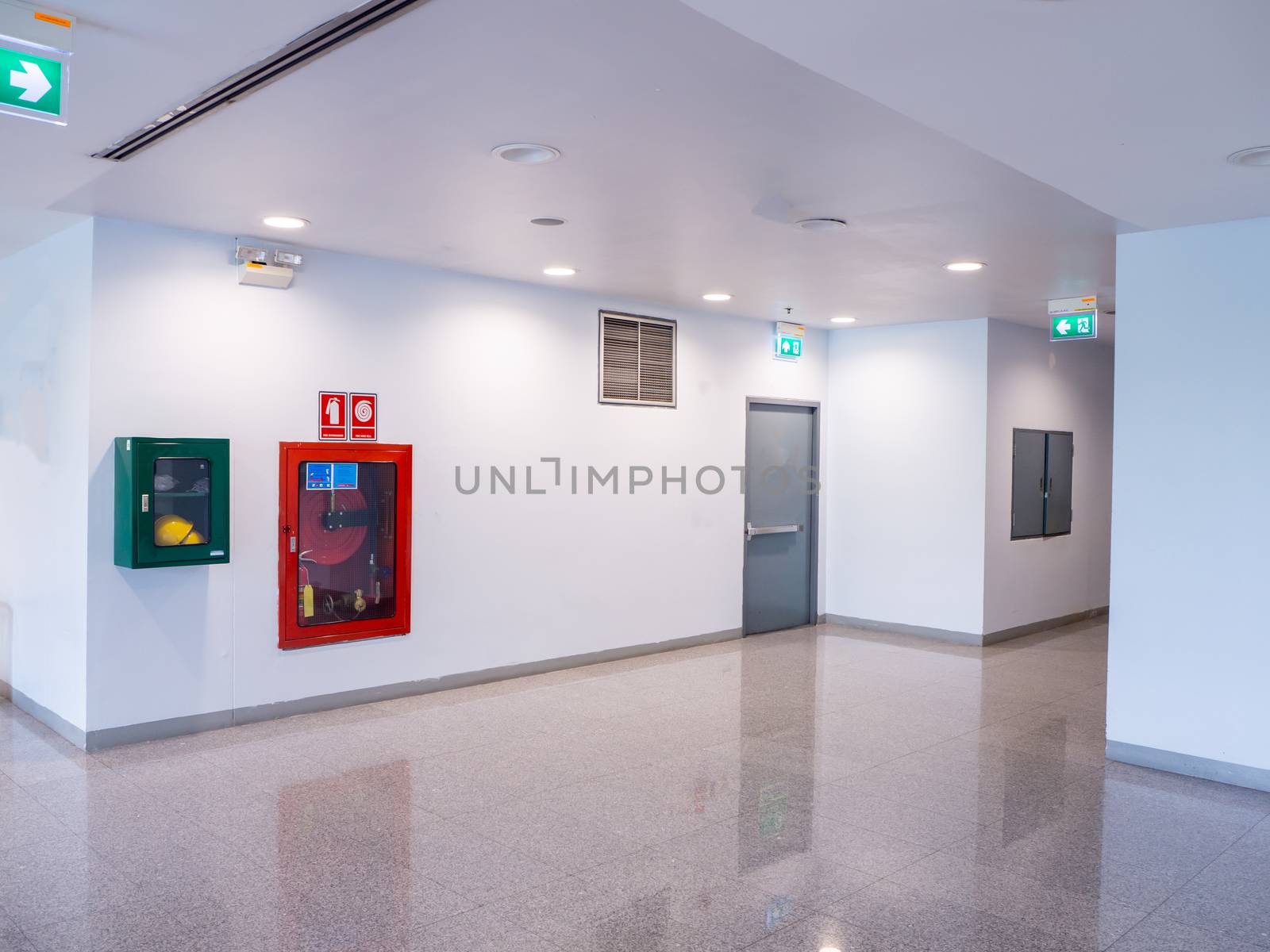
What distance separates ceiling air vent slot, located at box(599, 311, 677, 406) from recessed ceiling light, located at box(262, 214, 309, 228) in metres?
2.58

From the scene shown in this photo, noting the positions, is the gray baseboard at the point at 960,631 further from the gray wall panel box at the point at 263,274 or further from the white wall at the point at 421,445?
the gray wall panel box at the point at 263,274

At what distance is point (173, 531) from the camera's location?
5016mm

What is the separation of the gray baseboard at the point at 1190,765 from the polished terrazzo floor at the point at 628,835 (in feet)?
0.27

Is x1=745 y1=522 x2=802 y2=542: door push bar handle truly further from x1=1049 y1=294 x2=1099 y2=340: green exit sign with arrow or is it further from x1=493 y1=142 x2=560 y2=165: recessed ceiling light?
x1=493 y1=142 x2=560 y2=165: recessed ceiling light

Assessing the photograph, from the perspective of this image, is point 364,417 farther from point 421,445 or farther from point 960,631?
point 960,631

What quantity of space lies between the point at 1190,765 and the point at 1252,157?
9.48 feet

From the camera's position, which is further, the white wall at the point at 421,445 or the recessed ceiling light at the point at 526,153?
the white wall at the point at 421,445

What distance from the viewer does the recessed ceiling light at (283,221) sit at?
4871 millimetres

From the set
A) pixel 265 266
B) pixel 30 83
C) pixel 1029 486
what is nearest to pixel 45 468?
pixel 265 266

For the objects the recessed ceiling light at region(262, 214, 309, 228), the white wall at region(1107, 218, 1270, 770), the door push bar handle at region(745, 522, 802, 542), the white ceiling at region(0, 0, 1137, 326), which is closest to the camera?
the white ceiling at region(0, 0, 1137, 326)

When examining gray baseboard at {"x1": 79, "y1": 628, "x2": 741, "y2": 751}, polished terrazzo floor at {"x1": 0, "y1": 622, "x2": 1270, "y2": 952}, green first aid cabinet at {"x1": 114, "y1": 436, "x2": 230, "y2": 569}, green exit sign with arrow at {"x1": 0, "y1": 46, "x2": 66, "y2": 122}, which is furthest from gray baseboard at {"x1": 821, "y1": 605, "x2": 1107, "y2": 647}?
green exit sign with arrow at {"x1": 0, "y1": 46, "x2": 66, "y2": 122}

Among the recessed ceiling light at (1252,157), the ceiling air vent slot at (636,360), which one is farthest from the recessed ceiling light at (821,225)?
the ceiling air vent slot at (636,360)

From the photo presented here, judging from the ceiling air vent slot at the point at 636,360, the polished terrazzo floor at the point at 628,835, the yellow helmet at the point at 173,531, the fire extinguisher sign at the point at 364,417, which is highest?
the ceiling air vent slot at the point at 636,360

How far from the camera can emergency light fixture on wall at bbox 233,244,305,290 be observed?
530cm
